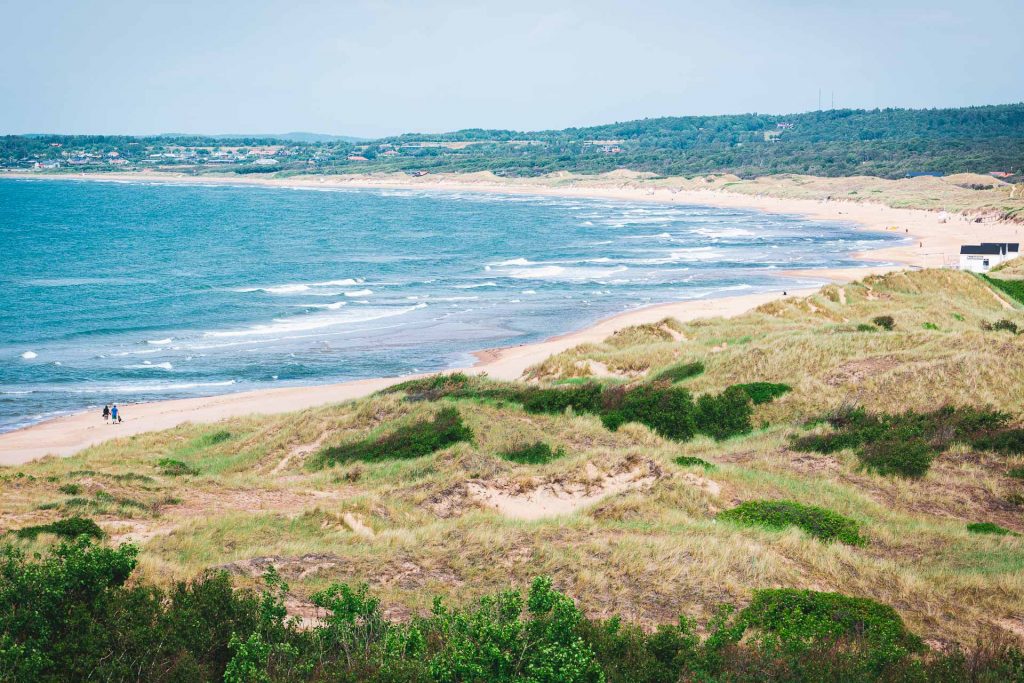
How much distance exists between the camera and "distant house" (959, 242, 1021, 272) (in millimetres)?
67312

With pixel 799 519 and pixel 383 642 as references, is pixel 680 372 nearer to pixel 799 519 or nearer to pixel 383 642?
pixel 799 519

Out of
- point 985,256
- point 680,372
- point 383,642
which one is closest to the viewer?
point 383,642

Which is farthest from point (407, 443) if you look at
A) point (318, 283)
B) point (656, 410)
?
point (318, 283)

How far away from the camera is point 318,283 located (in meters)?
77.4

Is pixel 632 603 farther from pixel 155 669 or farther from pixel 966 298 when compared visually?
pixel 966 298

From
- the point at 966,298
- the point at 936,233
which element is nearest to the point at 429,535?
the point at 966,298

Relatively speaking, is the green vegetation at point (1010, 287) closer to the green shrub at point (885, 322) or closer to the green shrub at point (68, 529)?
the green shrub at point (885, 322)

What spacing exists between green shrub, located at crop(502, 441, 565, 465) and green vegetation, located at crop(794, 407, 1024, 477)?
656cm

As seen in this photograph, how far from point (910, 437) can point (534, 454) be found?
32.0 feet

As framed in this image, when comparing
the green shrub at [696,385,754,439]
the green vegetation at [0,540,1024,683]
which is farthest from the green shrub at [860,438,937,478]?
the green vegetation at [0,540,1024,683]

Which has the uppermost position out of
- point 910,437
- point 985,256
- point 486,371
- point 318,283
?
point 985,256

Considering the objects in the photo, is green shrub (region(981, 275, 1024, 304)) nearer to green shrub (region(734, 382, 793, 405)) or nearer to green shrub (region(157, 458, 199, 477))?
green shrub (region(734, 382, 793, 405))

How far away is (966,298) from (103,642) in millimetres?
50159

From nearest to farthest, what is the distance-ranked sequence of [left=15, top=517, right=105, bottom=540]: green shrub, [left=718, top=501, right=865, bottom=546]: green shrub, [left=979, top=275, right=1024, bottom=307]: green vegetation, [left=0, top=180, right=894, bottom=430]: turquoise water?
1. [left=15, top=517, right=105, bottom=540]: green shrub
2. [left=718, top=501, right=865, bottom=546]: green shrub
3. [left=0, top=180, right=894, bottom=430]: turquoise water
4. [left=979, top=275, right=1024, bottom=307]: green vegetation
